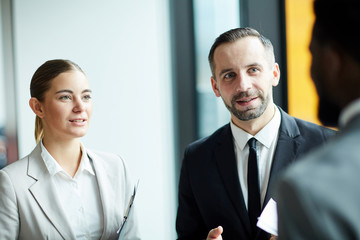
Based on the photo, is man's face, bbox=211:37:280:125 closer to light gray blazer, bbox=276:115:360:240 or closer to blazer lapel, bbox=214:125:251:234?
blazer lapel, bbox=214:125:251:234

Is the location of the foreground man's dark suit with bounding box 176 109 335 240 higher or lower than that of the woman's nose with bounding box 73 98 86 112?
lower

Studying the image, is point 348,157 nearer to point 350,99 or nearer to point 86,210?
point 350,99

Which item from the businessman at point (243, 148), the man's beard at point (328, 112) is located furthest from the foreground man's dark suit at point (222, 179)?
the man's beard at point (328, 112)

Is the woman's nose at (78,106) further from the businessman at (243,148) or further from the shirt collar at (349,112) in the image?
the shirt collar at (349,112)

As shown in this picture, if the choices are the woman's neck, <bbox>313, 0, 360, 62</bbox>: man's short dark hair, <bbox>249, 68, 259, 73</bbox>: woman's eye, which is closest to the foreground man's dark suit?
<bbox>249, 68, 259, 73</bbox>: woman's eye

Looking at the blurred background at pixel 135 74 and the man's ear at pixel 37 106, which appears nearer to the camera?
the man's ear at pixel 37 106

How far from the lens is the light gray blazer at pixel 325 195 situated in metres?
0.56

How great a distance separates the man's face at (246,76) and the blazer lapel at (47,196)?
0.88 meters

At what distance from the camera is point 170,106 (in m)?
3.15

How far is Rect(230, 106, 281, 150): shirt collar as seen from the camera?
5.55ft

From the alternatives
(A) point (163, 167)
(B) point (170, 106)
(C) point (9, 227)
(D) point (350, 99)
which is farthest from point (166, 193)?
(D) point (350, 99)

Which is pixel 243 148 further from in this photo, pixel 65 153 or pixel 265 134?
pixel 65 153

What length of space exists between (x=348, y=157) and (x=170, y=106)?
259 cm

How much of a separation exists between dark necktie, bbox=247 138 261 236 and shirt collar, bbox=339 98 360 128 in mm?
972
